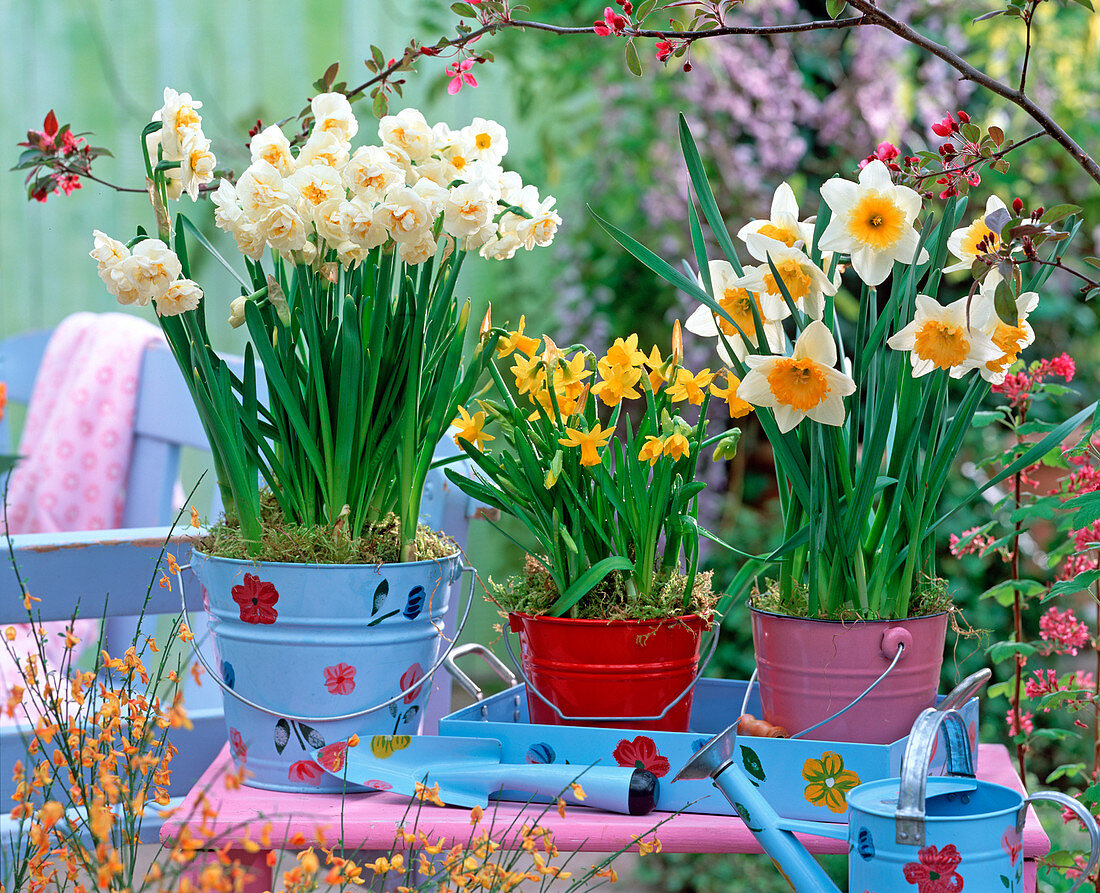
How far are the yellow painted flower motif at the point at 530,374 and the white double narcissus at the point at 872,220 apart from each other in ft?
0.78

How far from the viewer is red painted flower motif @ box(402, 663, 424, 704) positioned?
0.83 metres

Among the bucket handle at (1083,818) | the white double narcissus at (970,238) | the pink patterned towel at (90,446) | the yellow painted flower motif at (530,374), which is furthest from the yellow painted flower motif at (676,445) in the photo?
the pink patterned towel at (90,446)

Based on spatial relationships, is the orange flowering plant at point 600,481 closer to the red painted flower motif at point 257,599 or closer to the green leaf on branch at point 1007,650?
the red painted flower motif at point 257,599

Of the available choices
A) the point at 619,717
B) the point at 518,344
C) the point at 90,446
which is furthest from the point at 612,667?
the point at 90,446

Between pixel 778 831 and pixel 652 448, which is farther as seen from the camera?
pixel 652 448

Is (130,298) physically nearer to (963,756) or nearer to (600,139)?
(963,756)

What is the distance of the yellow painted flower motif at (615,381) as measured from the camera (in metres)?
0.82

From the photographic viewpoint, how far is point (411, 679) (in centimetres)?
84

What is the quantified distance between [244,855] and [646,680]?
0.33 meters

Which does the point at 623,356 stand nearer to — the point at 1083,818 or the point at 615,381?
the point at 615,381

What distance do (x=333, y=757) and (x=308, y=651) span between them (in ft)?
0.26

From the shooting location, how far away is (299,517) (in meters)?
0.85

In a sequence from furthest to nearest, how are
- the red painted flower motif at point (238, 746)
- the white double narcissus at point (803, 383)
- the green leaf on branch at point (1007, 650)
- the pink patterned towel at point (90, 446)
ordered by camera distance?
the pink patterned towel at point (90, 446) < the green leaf on branch at point (1007, 650) < the red painted flower motif at point (238, 746) < the white double narcissus at point (803, 383)

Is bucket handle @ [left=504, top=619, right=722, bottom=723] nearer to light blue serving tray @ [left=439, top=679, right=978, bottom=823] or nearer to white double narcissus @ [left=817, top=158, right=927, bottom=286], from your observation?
light blue serving tray @ [left=439, top=679, right=978, bottom=823]
